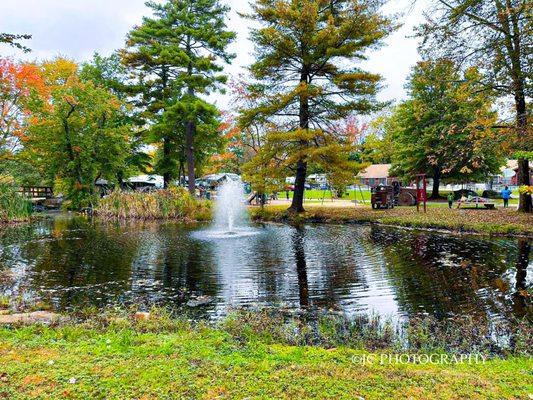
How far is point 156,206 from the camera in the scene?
70.2 feet

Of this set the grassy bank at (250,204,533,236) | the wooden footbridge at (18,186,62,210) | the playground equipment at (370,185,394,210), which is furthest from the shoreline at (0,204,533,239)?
the wooden footbridge at (18,186,62,210)

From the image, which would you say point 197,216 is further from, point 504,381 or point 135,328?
point 504,381

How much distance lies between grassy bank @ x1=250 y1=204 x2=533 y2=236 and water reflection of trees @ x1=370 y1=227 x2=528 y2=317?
1.40 metres

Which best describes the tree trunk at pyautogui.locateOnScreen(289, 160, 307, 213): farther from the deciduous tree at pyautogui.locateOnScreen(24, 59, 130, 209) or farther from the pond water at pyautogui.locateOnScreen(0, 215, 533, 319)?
the deciduous tree at pyautogui.locateOnScreen(24, 59, 130, 209)

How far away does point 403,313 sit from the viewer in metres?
6.03

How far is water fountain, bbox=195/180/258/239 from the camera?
1515cm

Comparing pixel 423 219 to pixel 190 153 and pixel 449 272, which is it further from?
pixel 190 153

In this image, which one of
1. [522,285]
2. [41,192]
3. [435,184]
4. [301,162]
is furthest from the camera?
[41,192]

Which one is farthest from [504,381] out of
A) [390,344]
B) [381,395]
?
[390,344]

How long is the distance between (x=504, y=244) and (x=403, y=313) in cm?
782

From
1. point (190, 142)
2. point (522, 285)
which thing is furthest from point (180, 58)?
point (522, 285)

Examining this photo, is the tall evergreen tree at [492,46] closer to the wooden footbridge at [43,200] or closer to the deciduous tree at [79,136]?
the deciduous tree at [79,136]

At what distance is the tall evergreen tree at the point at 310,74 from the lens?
707 inches

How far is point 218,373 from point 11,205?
2001 cm
